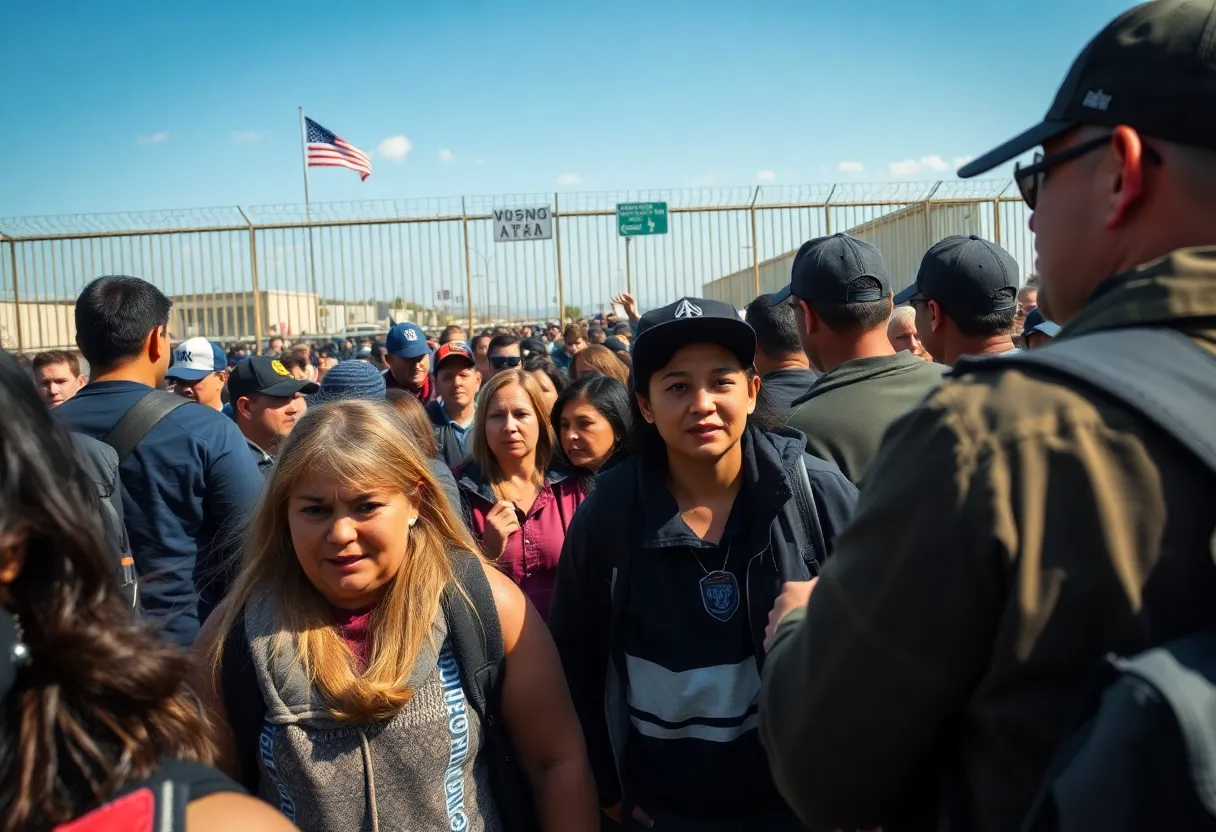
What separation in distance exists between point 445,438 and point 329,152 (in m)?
13.5

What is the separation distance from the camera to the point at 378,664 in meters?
2.07

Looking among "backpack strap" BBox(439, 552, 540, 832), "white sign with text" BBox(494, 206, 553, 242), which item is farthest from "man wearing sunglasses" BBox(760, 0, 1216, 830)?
"white sign with text" BBox(494, 206, 553, 242)

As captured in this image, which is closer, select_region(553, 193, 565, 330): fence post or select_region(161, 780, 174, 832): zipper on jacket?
select_region(161, 780, 174, 832): zipper on jacket

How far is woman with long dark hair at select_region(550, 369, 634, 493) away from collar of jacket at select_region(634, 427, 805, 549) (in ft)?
4.97

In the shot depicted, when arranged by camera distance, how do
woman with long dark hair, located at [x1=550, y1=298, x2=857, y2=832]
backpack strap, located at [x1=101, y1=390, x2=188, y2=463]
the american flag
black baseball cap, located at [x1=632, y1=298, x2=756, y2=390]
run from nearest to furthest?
woman with long dark hair, located at [x1=550, y1=298, x2=857, y2=832] < black baseball cap, located at [x1=632, y1=298, x2=756, y2=390] < backpack strap, located at [x1=101, y1=390, x2=188, y2=463] < the american flag

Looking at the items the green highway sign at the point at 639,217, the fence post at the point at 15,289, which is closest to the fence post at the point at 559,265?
the green highway sign at the point at 639,217

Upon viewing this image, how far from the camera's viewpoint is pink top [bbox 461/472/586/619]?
12.6ft

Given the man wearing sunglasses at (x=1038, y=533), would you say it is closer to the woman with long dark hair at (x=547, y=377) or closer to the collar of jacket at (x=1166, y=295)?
the collar of jacket at (x=1166, y=295)

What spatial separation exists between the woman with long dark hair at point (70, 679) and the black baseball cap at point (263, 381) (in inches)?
164

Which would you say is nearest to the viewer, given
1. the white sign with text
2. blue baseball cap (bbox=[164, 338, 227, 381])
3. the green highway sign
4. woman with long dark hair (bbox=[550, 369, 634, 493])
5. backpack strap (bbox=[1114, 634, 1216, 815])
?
backpack strap (bbox=[1114, 634, 1216, 815])

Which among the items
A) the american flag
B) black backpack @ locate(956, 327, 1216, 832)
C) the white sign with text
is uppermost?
the american flag

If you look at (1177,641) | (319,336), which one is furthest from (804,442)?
(319,336)

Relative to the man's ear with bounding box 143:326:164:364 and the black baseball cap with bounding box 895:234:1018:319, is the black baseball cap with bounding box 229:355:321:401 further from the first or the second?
the black baseball cap with bounding box 895:234:1018:319

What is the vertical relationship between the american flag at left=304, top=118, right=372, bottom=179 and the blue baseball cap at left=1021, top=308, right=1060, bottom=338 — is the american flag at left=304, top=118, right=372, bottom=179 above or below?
above
